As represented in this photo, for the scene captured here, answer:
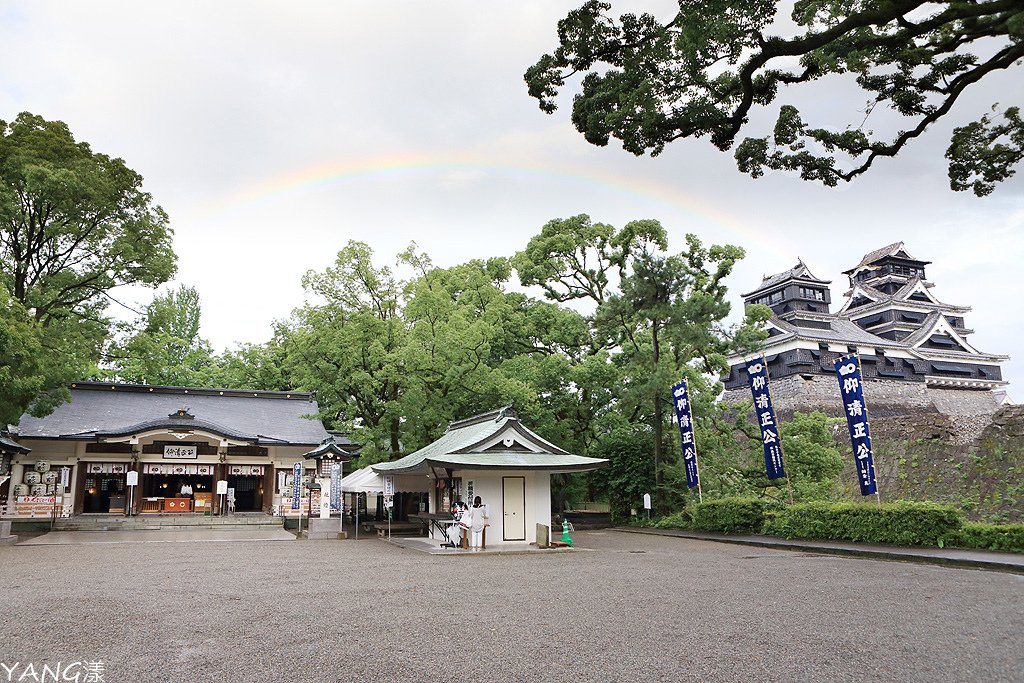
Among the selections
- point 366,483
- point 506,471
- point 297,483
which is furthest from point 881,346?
point 297,483

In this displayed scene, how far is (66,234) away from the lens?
2298cm

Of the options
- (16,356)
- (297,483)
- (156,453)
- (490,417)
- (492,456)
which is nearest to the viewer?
(16,356)

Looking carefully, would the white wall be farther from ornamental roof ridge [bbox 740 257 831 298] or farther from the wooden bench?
ornamental roof ridge [bbox 740 257 831 298]

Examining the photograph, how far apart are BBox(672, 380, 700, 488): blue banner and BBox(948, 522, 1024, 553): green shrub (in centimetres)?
875

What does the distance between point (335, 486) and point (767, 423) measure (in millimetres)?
15599

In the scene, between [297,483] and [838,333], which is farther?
[838,333]

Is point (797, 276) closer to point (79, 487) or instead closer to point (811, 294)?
point (811, 294)

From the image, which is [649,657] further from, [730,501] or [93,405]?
[93,405]

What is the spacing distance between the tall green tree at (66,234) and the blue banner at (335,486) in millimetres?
9172

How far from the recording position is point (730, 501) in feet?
68.2

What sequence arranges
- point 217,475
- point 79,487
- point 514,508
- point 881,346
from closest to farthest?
point 514,508
point 79,487
point 217,475
point 881,346

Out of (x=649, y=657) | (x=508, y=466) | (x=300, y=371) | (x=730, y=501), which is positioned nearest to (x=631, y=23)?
(x=649, y=657)

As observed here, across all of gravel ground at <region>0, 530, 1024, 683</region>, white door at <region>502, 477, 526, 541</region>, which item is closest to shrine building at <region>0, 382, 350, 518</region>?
white door at <region>502, 477, 526, 541</region>

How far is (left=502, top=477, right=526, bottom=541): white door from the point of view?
61.7ft
